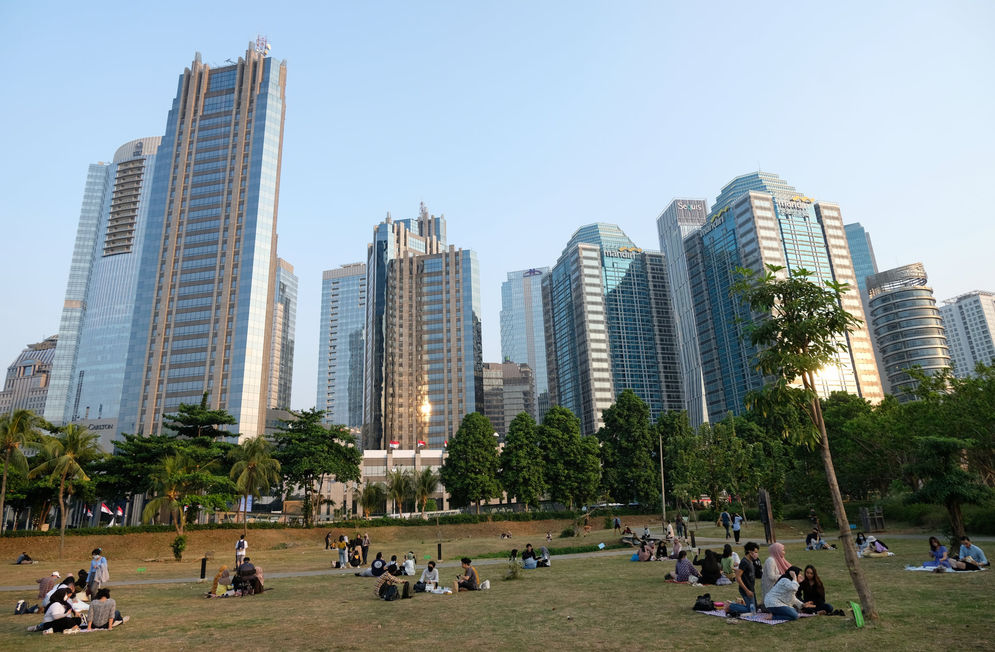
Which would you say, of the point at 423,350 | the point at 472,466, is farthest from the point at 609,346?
the point at 472,466

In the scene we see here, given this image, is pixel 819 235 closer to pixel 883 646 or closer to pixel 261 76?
pixel 261 76

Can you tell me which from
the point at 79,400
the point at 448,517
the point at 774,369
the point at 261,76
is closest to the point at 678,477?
the point at 448,517

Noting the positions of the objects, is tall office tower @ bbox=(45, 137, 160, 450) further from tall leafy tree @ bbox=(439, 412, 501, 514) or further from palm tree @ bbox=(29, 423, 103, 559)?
tall leafy tree @ bbox=(439, 412, 501, 514)

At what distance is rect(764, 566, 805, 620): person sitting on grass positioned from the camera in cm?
1275

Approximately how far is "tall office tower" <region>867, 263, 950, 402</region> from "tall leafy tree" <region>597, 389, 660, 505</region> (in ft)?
373

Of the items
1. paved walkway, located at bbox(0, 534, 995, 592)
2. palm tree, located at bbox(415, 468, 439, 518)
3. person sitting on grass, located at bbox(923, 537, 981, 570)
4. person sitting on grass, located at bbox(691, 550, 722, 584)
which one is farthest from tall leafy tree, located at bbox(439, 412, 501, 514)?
person sitting on grass, located at bbox(923, 537, 981, 570)

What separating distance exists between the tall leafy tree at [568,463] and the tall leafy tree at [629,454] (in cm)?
219

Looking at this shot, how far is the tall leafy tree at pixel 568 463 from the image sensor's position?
67250mm

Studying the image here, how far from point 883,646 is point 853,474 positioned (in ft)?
172

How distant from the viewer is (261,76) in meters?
141

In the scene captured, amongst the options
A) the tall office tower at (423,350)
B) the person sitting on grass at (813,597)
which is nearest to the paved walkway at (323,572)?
the person sitting on grass at (813,597)

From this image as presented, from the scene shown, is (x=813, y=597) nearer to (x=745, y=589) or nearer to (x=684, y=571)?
(x=745, y=589)

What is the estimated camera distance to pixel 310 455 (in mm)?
59094

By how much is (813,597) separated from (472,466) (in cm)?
5660
